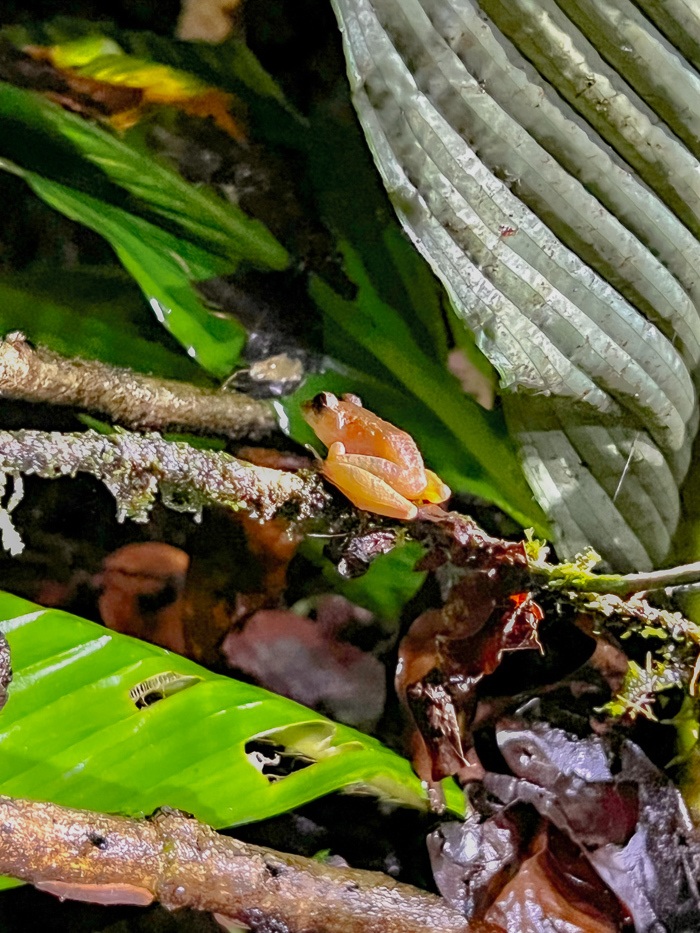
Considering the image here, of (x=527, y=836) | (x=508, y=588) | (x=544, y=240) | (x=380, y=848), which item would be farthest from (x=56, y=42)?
(x=527, y=836)

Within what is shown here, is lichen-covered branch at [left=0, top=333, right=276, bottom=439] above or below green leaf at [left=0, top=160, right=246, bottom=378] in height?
below

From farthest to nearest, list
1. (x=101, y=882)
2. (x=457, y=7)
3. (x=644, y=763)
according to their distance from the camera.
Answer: (x=644, y=763)
(x=457, y=7)
(x=101, y=882)

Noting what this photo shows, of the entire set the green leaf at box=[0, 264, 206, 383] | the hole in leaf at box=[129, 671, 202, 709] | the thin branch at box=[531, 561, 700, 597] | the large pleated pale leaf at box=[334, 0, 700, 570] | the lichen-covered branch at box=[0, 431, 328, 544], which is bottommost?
the hole in leaf at box=[129, 671, 202, 709]

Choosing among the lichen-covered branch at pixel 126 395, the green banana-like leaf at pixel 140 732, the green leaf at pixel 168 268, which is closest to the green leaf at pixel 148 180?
the green leaf at pixel 168 268

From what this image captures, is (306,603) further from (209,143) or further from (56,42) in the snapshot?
(56,42)

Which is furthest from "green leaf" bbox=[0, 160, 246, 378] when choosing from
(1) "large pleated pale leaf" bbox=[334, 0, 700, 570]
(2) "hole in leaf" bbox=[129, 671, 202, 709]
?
(2) "hole in leaf" bbox=[129, 671, 202, 709]

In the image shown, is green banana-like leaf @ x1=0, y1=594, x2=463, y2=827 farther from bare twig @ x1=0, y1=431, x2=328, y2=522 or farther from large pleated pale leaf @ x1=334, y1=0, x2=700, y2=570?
large pleated pale leaf @ x1=334, y1=0, x2=700, y2=570

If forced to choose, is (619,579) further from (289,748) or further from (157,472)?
(157,472)
